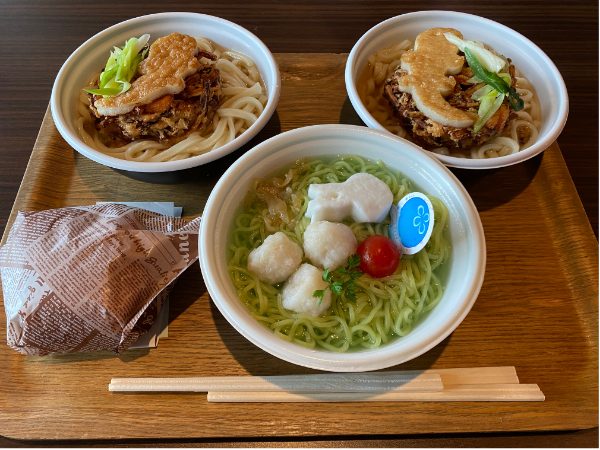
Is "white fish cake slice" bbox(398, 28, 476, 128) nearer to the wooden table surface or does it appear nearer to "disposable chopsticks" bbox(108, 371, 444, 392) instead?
the wooden table surface

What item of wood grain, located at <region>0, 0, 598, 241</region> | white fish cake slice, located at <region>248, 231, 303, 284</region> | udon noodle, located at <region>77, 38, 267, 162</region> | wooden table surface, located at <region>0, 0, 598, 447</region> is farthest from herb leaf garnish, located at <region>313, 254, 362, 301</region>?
wood grain, located at <region>0, 0, 598, 241</region>

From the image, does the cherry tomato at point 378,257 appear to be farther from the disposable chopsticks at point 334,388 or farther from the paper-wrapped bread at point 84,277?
the paper-wrapped bread at point 84,277

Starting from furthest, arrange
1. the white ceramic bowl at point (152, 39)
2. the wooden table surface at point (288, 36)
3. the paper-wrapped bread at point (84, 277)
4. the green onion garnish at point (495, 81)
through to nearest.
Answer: the wooden table surface at point (288, 36) < the green onion garnish at point (495, 81) < the white ceramic bowl at point (152, 39) < the paper-wrapped bread at point (84, 277)

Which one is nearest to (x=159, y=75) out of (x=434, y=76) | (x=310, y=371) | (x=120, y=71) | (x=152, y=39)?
(x=120, y=71)

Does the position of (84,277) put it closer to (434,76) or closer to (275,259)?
(275,259)

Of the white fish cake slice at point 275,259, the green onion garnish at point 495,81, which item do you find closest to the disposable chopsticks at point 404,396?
the white fish cake slice at point 275,259

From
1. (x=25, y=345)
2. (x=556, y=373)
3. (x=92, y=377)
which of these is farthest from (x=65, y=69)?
(x=556, y=373)
